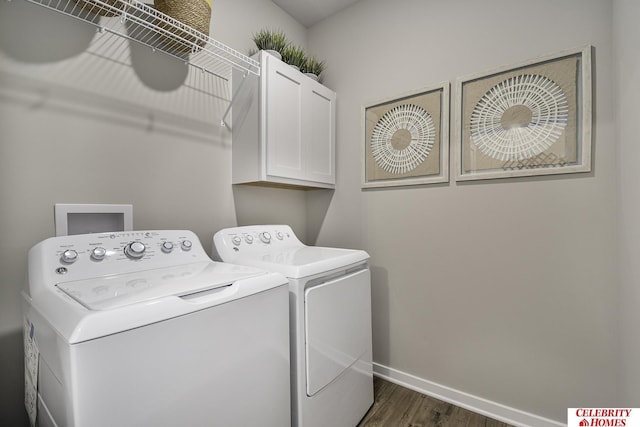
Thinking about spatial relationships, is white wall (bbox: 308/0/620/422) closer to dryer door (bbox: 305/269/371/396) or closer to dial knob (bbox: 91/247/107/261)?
dryer door (bbox: 305/269/371/396)

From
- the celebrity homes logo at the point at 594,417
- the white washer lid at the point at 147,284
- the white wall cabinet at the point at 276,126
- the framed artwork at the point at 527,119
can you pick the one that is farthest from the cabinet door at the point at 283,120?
the celebrity homes logo at the point at 594,417

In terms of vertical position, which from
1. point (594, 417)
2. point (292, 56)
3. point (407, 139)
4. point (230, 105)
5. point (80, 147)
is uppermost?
point (292, 56)

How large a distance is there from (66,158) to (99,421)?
41.4 inches

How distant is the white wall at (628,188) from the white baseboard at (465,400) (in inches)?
16.5

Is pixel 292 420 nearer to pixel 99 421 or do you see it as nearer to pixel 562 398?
pixel 99 421

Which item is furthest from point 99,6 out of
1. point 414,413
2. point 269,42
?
point 414,413

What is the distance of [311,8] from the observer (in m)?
2.18

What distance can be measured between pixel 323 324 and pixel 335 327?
0.10 meters

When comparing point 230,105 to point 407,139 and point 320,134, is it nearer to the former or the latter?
point 320,134

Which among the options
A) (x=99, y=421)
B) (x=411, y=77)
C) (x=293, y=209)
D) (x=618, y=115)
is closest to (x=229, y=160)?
(x=293, y=209)

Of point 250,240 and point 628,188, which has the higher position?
point 628,188

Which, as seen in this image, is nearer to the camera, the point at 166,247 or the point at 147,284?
the point at 147,284

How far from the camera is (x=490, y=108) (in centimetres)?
158

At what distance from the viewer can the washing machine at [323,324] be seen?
1.19m
